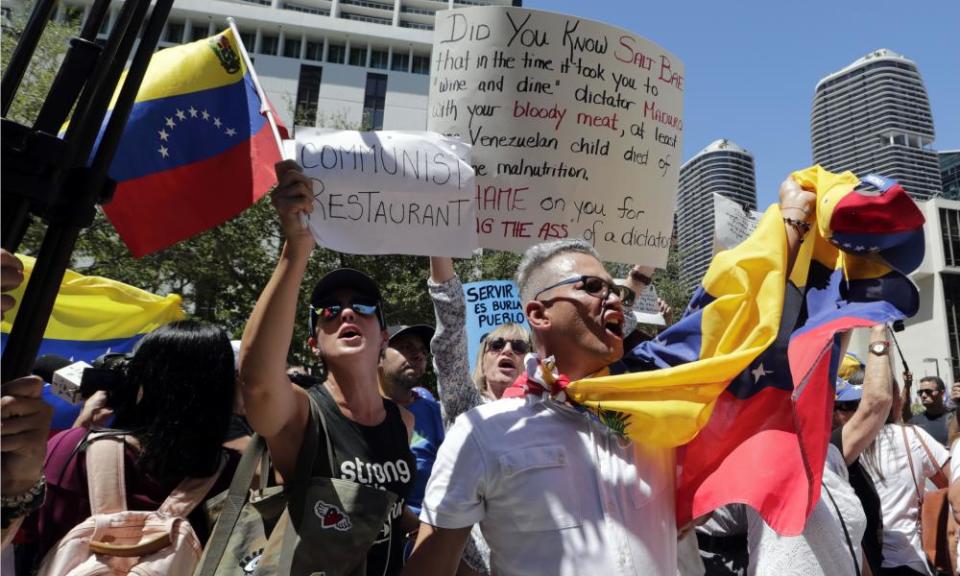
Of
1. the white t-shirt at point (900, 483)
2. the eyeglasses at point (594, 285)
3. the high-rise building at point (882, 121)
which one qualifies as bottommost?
the white t-shirt at point (900, 483)

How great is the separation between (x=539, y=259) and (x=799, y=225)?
889 millimetres

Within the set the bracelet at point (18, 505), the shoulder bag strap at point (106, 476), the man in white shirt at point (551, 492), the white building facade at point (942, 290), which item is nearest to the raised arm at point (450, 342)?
the man in white shirt at point (551, 492)

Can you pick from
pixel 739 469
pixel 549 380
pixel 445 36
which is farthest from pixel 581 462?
pixel 445 36

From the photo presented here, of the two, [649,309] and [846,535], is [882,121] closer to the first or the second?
[649,309]

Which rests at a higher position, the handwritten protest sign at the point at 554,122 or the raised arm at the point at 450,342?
the handwritten protest sign at the point at 554,122

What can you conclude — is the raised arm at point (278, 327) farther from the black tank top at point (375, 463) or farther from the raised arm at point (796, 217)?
the raised arm at point (796, 217)

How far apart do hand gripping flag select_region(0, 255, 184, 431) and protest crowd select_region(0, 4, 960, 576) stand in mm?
3378

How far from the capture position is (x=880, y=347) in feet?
11.6

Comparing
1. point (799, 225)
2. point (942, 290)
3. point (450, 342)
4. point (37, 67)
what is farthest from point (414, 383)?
point (942, 290)

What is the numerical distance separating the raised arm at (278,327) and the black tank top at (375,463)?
0.22m

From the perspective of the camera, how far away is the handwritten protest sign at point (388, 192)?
2.54 meters

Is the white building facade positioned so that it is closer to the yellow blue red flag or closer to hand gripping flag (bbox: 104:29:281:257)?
the yellow blue red flag

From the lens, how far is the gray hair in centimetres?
243

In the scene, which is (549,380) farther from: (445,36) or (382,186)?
(445,36)
